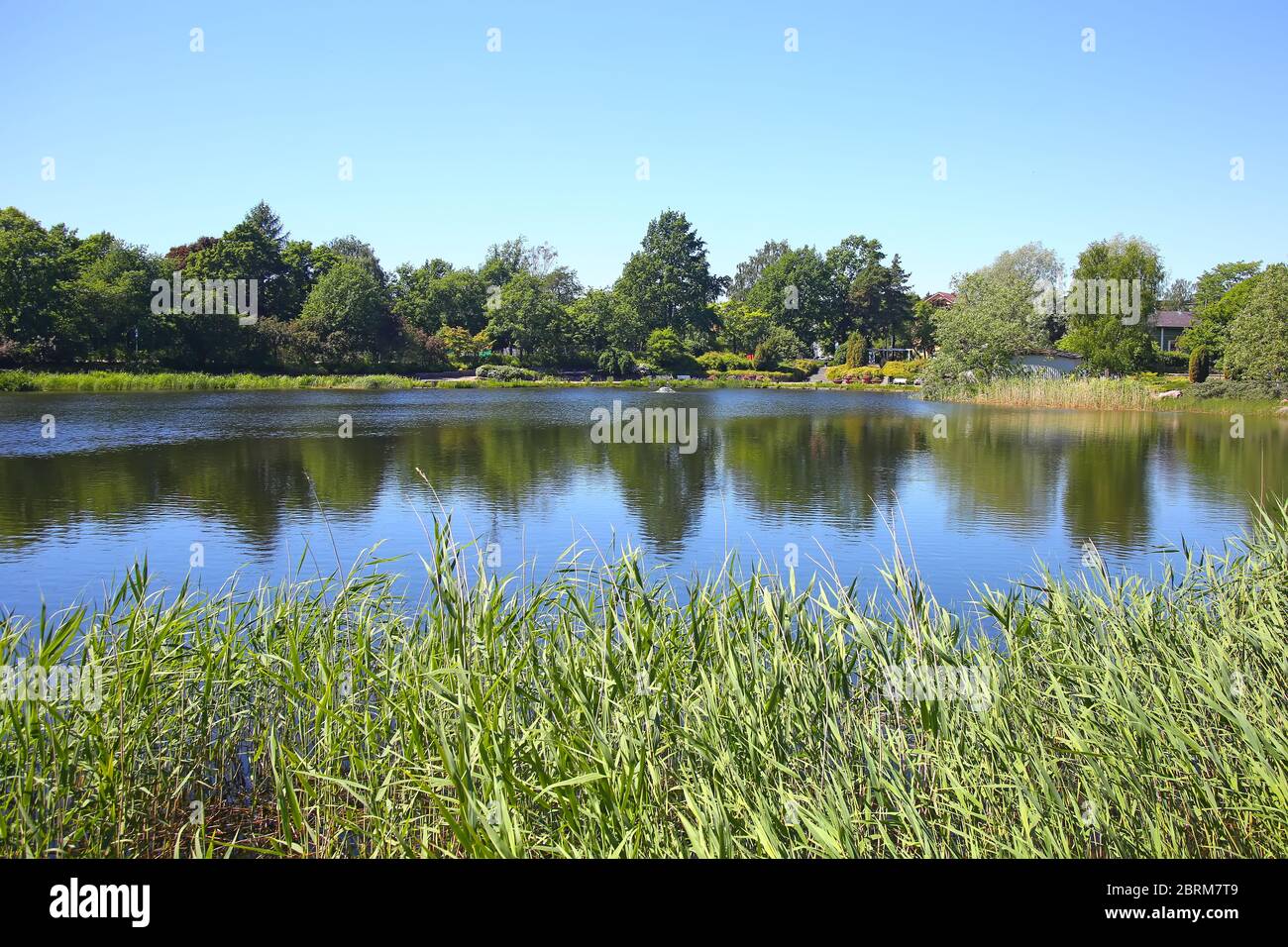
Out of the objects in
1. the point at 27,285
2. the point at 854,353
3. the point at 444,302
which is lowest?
the point at 854,353

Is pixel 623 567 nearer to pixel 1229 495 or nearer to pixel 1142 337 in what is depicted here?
pixel 1229 495

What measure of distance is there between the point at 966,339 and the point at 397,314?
121ft

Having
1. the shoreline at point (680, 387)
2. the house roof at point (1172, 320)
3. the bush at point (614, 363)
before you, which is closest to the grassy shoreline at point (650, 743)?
the shoreline at point (680, 387)

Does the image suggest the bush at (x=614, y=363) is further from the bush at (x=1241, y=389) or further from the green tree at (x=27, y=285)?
the bush at (x=1241, y=389)

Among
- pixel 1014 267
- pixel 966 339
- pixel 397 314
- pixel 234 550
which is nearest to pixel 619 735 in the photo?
pixel 234 550

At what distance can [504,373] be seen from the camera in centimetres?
5766

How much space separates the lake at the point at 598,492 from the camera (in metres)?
10.4

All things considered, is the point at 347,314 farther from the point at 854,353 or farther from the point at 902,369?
the point at 902,369

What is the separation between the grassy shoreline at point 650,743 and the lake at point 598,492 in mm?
1285

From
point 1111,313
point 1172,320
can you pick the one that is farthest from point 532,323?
point 1172,320

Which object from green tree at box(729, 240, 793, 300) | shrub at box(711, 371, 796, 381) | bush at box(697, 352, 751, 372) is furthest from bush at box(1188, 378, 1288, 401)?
green tree at box(729, 240, 793, 300)

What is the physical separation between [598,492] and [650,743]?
11622mm

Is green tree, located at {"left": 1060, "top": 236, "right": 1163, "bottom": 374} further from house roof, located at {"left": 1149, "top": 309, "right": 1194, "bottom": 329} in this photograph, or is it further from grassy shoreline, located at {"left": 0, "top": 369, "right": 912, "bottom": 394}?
house roof, located at {"left": 1149, "top": 309, "right": 1194, "bottom": 329}

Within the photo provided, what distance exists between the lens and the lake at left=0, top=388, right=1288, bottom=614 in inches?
410
